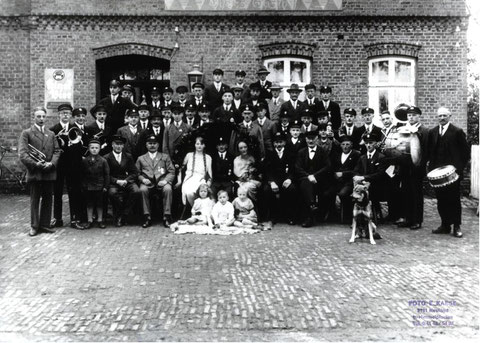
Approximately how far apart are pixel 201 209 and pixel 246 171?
4.11 ft

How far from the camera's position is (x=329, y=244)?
8906 millimetres

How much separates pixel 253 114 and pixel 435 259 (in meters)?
5.00

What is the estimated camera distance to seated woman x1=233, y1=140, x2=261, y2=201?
34.9 feet

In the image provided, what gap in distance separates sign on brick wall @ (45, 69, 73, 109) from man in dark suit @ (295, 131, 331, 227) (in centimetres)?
743

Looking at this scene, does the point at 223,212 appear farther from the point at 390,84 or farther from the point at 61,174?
the point at 390,84

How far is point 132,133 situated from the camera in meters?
11.2

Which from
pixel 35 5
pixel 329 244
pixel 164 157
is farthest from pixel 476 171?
pixel 35 5

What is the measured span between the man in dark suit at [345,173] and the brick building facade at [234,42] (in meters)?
4.61

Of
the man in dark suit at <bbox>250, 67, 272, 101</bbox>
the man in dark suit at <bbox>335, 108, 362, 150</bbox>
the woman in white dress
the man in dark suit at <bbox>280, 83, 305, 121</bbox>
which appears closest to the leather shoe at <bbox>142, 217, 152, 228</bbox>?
the woman in white dress

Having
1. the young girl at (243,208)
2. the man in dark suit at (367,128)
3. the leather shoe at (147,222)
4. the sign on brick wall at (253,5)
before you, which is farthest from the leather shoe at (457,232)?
the sign on brick wall at (253,5)

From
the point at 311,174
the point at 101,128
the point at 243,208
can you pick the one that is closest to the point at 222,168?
the point at 243,208

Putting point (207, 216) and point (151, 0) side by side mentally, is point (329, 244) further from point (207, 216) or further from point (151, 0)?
point (151, 0)

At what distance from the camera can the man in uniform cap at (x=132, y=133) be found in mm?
11055

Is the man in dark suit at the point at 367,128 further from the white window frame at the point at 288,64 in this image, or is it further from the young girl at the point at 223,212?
the white window frame at the point at 288,64
